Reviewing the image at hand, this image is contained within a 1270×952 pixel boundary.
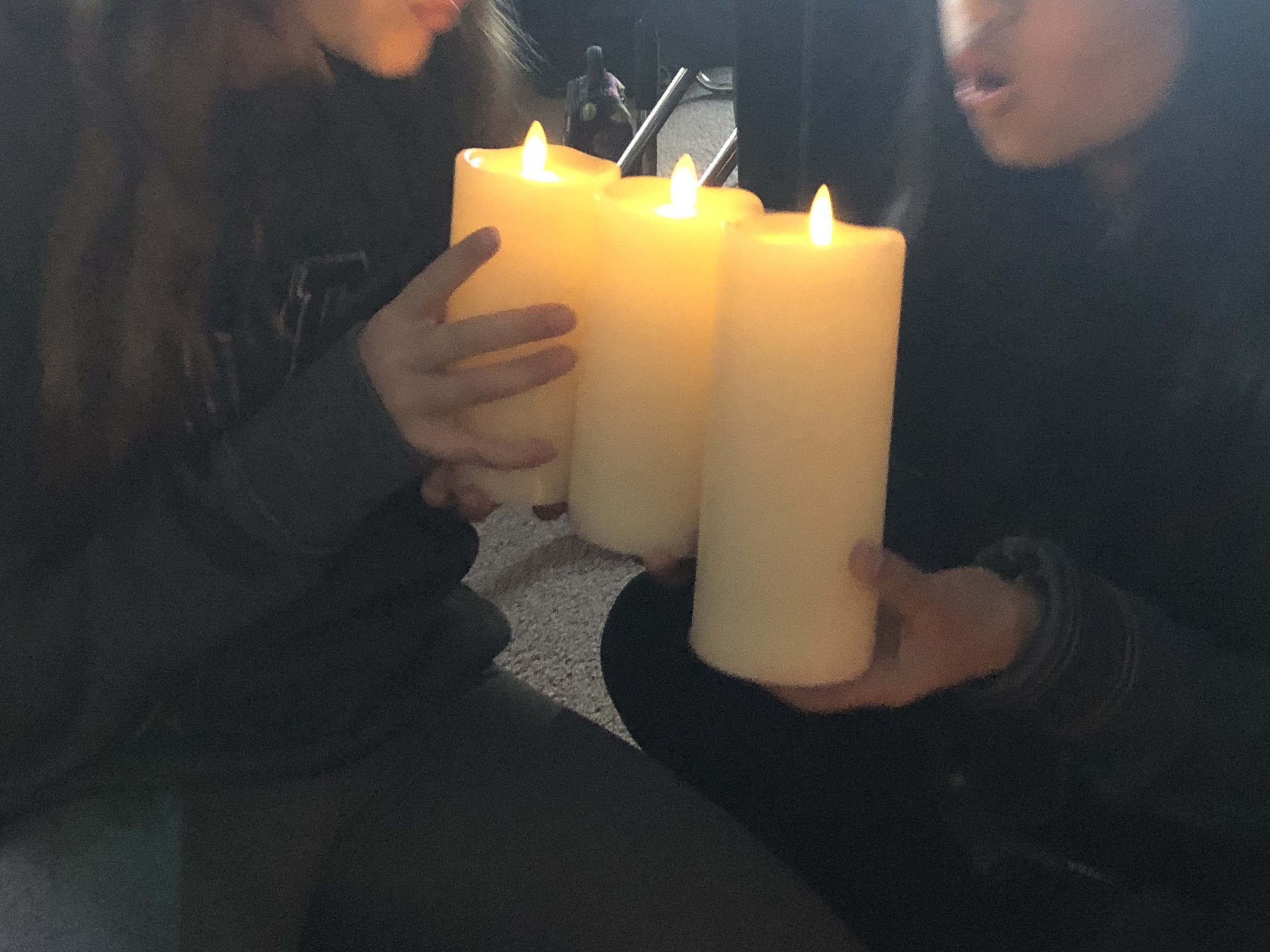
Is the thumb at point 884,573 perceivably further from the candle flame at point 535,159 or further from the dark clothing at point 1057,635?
the candle flame at point 535,159

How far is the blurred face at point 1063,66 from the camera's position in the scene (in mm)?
580

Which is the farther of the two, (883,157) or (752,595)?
(883,157)

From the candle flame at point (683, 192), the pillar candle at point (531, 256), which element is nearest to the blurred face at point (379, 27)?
the pillar candle at point (531, 256)

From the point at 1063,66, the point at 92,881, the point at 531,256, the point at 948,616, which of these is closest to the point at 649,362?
the point at 531,256

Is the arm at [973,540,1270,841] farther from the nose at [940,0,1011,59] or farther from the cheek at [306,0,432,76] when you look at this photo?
the cheek at [306,0,432,76]

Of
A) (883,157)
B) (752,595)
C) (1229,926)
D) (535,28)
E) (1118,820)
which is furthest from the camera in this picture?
(535,28)

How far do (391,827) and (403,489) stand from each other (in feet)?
0.74

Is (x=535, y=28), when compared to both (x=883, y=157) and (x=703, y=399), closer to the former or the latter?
(x=883, y=157)

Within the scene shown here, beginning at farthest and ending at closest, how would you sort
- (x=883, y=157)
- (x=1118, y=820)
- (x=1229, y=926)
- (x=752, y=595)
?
(x=883, y=157)
(x=1118, y=820)
(x=1229, y=926)
(x=752, y=595)

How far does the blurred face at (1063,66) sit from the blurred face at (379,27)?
0.32 meters

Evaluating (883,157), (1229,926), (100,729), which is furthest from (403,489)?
(1229,926)

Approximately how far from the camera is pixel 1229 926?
0.63 metres

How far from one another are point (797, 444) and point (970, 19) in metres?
0.30

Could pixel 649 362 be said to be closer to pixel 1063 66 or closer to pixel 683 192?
pixel 683 192
